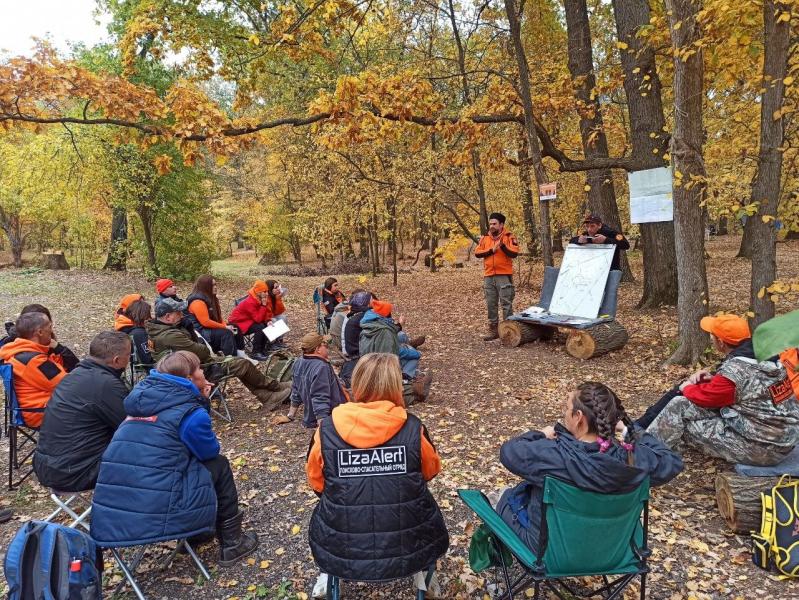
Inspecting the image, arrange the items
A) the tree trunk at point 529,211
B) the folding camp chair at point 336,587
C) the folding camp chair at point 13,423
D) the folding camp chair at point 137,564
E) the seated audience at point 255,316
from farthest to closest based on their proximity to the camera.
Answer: the tree trunk at point 529,211, the seated audience at point 255,316, the folding camp chair at point 13,423, the folding camp chair at point 137,564, the folding camp chair at point 336,587

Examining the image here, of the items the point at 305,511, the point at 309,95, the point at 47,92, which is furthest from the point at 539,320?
the point at 309,95

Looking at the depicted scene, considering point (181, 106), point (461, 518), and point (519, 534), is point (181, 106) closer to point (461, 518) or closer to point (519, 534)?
point (461, 518)

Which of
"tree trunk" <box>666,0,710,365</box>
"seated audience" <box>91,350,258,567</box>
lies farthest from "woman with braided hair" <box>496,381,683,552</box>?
"tree trunk" <box>666,0,710,365</box>

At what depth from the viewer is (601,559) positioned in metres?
2.22

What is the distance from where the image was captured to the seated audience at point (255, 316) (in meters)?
7.12

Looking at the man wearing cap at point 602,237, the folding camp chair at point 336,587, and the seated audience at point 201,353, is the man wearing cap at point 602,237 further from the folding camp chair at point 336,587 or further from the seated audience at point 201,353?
the folding camp chair at point 336,587

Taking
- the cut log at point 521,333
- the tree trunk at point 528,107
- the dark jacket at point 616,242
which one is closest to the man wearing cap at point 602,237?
the dark jacket at point 616,242

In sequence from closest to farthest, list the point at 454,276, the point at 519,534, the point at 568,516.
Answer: the point at 568,516, the point at 519,534, the point at 454,276

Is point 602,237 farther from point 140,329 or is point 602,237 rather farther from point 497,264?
point 140,329

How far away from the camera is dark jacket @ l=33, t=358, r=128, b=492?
2.94 m

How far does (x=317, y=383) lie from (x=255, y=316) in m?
3.33

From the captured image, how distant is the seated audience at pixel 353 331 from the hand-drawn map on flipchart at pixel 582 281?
3327 mm

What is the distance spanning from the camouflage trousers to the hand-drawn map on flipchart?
3.16 m

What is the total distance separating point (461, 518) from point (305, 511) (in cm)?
107
